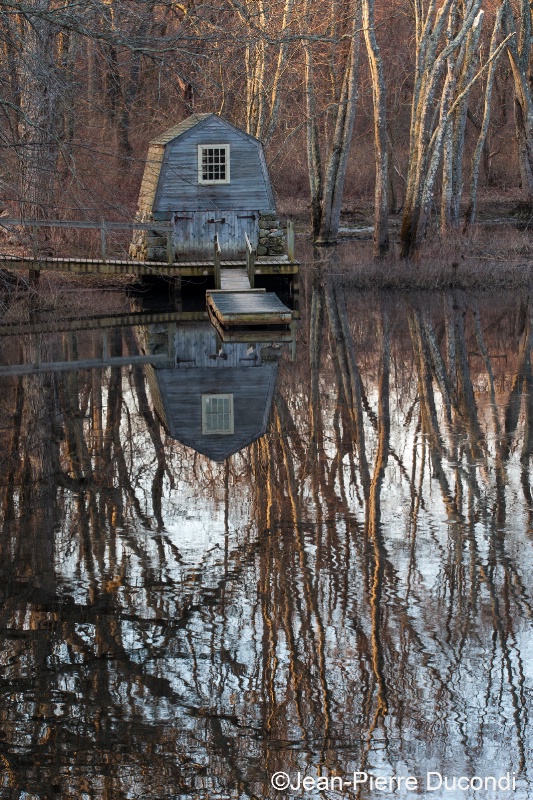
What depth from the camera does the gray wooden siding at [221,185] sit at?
2736 cm

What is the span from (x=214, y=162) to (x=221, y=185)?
64 centimetres

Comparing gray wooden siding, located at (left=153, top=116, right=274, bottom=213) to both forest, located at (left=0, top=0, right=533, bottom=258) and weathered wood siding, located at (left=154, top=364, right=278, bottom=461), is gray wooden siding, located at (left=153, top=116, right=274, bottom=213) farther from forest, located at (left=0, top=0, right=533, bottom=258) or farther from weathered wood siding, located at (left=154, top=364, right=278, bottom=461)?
weathered wood siding, located at (left=154, top=364, right=278, bottom=461)

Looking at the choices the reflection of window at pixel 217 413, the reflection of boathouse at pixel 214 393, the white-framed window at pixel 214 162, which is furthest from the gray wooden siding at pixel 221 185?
the reflection of window at pixel 217 413

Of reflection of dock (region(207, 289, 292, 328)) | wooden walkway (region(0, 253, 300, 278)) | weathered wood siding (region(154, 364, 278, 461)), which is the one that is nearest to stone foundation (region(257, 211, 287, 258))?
wooden walkway (region(0, 253, 300, 278))

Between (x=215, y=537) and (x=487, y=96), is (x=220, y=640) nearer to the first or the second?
(x=215, y=537)

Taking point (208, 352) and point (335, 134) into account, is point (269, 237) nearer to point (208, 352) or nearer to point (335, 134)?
point (335, 134)

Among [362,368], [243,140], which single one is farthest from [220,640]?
[243,140]

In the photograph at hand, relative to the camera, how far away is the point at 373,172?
149 feet

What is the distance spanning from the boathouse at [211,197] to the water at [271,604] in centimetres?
1496

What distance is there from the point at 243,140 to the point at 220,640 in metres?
22.7

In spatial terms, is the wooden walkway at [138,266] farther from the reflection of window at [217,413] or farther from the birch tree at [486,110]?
the reflection of window at [217,413]

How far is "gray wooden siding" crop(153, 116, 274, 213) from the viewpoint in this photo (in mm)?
27359

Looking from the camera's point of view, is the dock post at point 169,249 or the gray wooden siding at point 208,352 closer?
the gray wooden siding at point 208,352

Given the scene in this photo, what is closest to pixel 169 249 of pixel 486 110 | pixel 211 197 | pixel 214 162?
pixel 211 197
